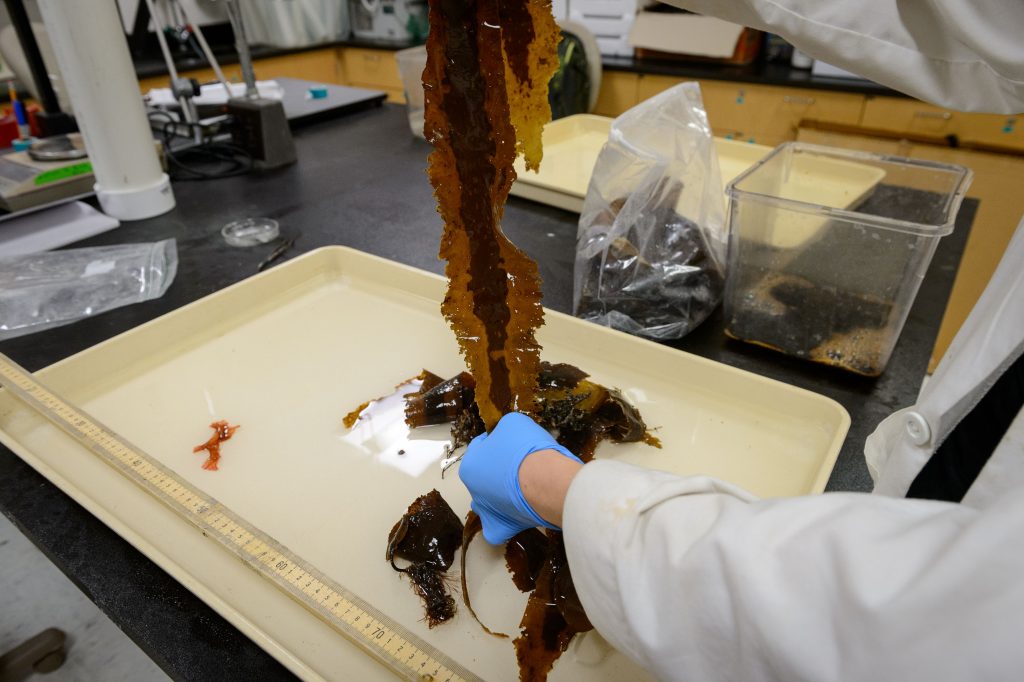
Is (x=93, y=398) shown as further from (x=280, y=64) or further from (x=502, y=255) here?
(x=280, y=64)

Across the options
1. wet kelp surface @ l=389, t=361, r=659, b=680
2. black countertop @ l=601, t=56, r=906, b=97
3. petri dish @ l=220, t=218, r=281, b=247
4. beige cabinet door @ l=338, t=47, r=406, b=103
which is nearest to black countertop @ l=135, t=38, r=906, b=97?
→ black countertop @ l=601, t=56, r=906, b=97

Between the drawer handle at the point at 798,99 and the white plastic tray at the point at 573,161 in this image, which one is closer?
the white plastic tray at the point at 573,161

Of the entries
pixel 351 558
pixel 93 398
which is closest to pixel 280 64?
pixel 93 398

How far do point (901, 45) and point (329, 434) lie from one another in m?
0.91

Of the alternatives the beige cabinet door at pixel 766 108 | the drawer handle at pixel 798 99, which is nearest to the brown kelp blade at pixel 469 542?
the beige cabinet door at pixel 766 108

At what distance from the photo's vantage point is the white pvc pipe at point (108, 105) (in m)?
1.33

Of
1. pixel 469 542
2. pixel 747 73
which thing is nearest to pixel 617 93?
pixel 747 73

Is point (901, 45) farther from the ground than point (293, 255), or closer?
farther from the ground

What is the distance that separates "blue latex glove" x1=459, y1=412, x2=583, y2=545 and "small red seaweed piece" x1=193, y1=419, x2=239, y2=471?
43cm

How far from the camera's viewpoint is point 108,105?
4.65 ft

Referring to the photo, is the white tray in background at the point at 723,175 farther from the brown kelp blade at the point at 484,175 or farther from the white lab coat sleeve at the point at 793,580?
the white lab coat sleeve at the point at 793,580

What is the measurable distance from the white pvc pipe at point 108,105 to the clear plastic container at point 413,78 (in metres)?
0.88

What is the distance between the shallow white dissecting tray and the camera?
69 centimetres

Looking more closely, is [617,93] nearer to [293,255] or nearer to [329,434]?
[293,255]
